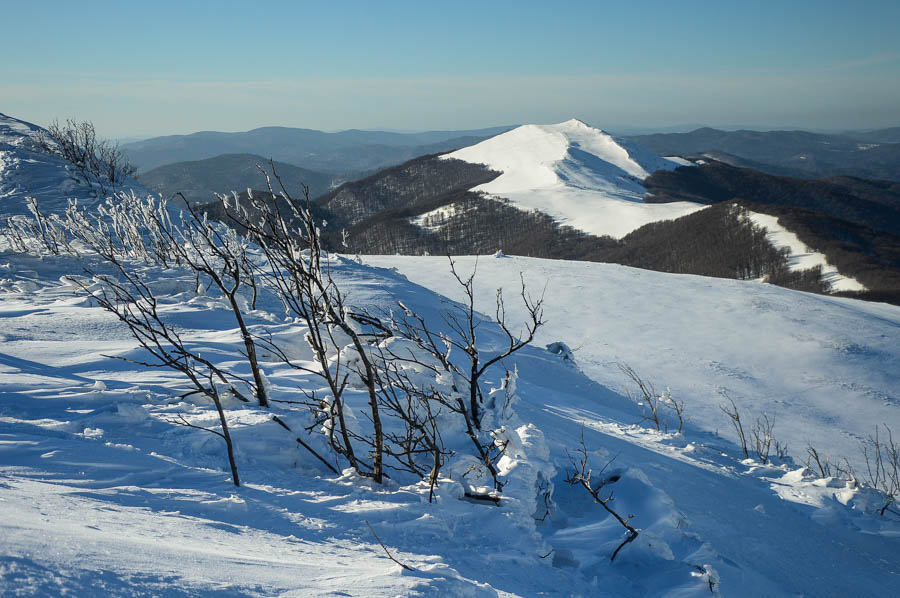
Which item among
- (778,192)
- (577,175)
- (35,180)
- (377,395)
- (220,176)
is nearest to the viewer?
(377,395)

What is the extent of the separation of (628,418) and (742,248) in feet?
211

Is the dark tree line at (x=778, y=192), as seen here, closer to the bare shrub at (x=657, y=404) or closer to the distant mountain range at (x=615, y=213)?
the distant mountain range at (x=615, y=213)

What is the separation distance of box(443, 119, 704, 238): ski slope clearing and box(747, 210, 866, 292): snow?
1516 cm

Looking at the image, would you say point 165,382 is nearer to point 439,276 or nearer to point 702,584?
point 702,584

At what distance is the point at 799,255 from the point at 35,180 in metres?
66.8

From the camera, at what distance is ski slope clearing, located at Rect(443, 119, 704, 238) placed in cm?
8469

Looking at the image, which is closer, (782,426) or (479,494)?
(479,494)

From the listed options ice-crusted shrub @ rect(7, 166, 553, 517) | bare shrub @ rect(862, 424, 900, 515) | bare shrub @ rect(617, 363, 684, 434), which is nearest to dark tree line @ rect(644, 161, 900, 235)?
bare shrub @ rect(862, 424, 900, 515)

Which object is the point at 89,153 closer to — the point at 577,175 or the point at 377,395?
the point at 377,395

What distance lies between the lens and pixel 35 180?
13.7 meters

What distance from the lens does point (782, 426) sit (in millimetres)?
10773

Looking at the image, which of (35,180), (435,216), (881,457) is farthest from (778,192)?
(35,180)

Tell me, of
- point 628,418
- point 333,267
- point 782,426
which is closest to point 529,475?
point 628,418

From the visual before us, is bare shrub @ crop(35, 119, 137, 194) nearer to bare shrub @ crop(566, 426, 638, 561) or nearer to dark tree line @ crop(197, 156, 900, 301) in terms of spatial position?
dark tree line @ crop(197, 156, 900, 301)
